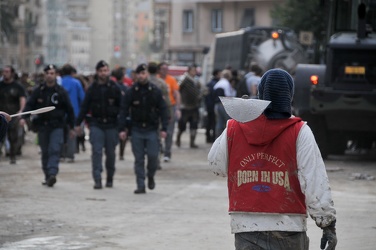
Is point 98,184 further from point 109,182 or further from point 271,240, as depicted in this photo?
point 271,240

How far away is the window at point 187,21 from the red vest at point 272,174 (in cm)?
7298

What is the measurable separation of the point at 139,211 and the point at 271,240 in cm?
769

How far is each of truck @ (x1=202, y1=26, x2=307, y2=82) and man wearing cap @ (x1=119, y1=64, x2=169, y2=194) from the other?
12.6 metres

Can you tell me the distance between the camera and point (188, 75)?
2708 centimetres

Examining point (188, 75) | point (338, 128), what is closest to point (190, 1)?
point (188, 75)

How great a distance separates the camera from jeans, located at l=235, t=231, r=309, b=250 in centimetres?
687

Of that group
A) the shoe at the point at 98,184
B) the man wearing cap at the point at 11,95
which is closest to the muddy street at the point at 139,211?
the shoe at the point at 98,184

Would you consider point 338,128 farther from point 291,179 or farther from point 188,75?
point 291,179

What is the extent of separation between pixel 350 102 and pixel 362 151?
4.65 metres

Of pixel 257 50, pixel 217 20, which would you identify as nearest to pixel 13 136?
pixel 257 50

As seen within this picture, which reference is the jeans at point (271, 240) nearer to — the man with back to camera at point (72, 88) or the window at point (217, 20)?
the man with back to camera at point (72, 88)

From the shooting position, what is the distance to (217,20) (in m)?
77.4

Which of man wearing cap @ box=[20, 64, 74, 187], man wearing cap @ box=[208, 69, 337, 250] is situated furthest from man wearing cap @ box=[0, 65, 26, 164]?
man wearing cap @ box=[208, 69, 337, 250]

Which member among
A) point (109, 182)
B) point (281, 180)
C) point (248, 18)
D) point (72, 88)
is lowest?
point (248, 18)
